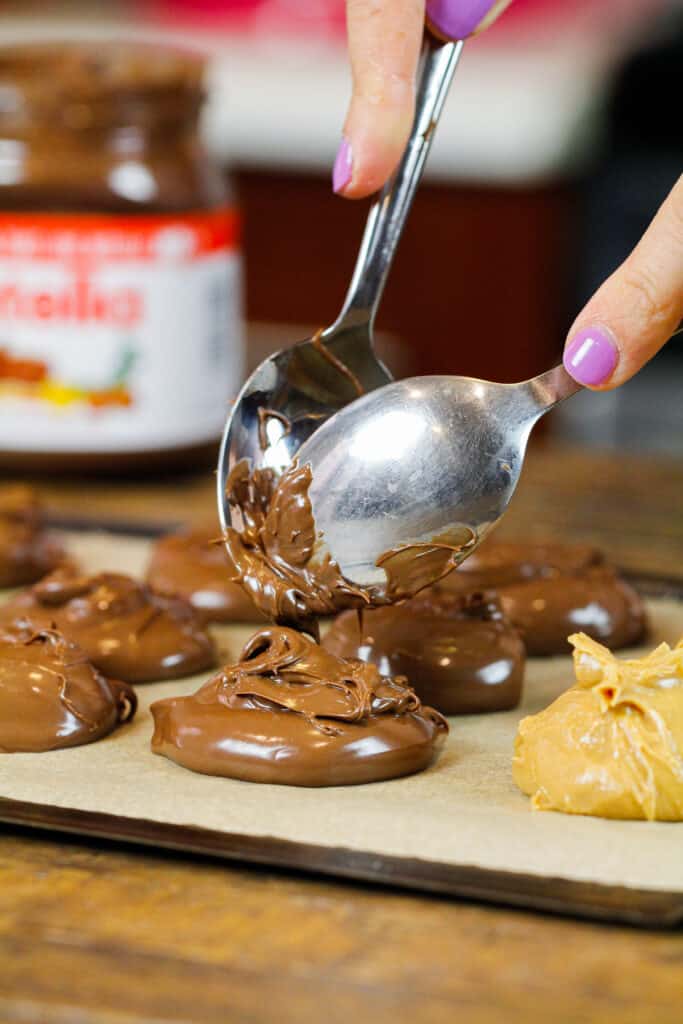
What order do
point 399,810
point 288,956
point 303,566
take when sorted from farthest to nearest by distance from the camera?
point 303,566
point 399,810
point 288,956

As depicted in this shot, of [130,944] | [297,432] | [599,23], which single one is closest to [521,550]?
[297,432]

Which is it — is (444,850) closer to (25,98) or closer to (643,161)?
(25,98)

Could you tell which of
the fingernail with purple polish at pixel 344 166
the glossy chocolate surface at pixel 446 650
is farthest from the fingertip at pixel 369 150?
the glossy chocolate surface at pixel 446 650

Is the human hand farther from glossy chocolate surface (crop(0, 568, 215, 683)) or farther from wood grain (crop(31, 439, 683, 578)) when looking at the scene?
wood grain (crop(31, 439, 683, 578))

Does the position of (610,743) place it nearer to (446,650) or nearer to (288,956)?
(446,650)

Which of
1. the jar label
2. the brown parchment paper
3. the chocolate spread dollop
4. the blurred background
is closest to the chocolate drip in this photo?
the chocolate spread dollop

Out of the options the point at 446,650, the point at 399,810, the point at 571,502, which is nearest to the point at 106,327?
the point at 571,502

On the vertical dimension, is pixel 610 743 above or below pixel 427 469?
below
